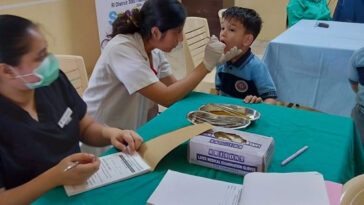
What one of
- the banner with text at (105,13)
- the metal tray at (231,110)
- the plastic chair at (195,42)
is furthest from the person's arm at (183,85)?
the banner with text at (105,13)

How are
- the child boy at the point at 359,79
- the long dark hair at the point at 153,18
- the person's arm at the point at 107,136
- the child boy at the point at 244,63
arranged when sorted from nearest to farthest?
the person's arm at the point at 107,136
the long dark hair at the point at 153,18
the child boy at the point at 244,63
the child boy at the point at 359,79

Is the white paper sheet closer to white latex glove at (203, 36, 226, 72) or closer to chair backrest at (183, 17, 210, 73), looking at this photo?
white latex glove at (203, 36, 226, 72)

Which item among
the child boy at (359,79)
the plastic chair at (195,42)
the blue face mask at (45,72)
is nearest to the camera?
the blue face mask at (45,72)

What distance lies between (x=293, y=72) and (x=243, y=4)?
2.73 m

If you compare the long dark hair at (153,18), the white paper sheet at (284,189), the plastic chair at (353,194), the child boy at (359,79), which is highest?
the long dark hair at (153,18)

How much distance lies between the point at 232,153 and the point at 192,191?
164 millimetres

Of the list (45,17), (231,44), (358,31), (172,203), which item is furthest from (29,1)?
(358,31)

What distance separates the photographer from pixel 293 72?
2373 mm

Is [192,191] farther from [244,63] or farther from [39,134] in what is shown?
[244,63]

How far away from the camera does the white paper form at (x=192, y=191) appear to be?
31.1 inches

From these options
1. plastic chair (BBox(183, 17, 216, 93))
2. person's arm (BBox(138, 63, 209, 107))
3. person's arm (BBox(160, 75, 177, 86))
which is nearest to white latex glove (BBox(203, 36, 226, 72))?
person's arm (BBox(138, 63, 209, 107))

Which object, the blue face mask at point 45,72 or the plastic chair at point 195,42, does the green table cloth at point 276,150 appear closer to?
the blue face mask at point 45,72

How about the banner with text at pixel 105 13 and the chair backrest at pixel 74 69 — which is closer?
the chair backrest at pixel 74 69

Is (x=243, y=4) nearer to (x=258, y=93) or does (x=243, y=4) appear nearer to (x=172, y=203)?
(x=258, y=93)
